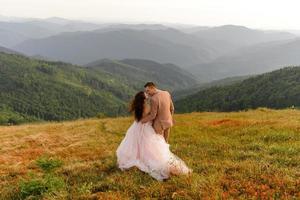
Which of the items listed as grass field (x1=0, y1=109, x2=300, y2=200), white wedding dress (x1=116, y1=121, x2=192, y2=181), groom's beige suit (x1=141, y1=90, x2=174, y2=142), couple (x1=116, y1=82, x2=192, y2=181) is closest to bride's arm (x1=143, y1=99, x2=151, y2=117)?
couple (x1=116, y1=82, x2=192, y2=181)

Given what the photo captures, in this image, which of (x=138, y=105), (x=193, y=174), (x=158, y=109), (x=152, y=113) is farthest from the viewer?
(x=158, y=109)

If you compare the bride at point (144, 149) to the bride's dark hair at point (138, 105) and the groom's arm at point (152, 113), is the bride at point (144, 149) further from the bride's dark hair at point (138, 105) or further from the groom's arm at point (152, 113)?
the groom's arm at point (152, 113)

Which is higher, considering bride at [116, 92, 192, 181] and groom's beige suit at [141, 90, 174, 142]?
groom's beige suit at [141, 90, 174, 142]

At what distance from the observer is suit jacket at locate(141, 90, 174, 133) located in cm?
1472

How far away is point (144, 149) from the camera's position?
14.4 m

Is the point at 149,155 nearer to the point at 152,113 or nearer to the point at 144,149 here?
the point at 144,149

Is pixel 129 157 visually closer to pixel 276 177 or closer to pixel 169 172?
pixel 169 172

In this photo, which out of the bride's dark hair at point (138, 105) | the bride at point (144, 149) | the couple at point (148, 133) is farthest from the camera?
the bride's dark hair at point (138, 105)

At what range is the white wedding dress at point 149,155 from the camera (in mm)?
13247

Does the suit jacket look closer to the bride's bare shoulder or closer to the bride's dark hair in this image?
the bride's bare shoulder

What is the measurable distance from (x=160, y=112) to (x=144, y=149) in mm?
1528

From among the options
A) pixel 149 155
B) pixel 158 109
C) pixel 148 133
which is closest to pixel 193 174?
pixel 149 155

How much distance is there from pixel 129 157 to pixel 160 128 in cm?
156

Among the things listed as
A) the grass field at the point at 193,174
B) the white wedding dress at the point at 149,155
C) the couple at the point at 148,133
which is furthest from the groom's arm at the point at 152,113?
the grass field at the point at 193,174
